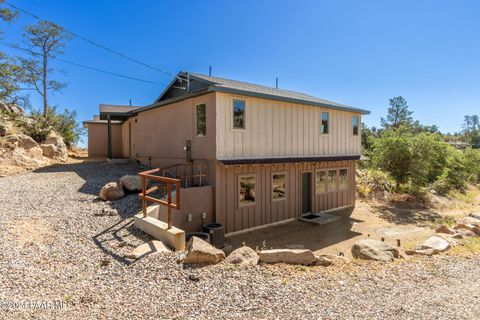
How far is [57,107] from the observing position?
69.7 feet

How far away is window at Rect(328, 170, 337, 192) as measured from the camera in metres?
12.0

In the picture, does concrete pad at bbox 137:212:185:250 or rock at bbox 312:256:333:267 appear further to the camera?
concrete pad at bbox 137:212:185:250

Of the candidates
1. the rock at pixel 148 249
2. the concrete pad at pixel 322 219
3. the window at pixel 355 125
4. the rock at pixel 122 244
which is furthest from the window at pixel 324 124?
the rock at pixel 122 244

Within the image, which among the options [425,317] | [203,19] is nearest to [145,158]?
[203,19]

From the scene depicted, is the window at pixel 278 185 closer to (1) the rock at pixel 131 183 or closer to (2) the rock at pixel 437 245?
(2) the rock at pixel 437 245

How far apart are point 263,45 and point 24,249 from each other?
523 inches

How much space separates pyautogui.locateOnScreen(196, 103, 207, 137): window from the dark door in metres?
4.76

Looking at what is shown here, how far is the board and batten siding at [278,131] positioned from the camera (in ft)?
27.3

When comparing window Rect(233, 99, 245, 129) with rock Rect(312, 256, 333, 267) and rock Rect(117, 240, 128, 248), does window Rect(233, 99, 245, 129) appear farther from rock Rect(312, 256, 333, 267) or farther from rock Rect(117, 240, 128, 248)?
rock Rect(312, 256, 333, 267)

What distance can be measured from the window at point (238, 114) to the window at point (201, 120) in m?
0.98

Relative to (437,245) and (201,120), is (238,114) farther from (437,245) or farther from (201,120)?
(437,245)

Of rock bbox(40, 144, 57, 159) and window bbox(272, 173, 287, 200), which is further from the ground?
rock bbox(40, 144, 57, 159)

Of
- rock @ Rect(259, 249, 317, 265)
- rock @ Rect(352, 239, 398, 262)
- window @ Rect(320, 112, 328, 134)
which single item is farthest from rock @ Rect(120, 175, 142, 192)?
window @ Rect(320, 112, 328, 134)

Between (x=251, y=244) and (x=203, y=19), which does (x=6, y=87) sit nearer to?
(x=203, y=19)
